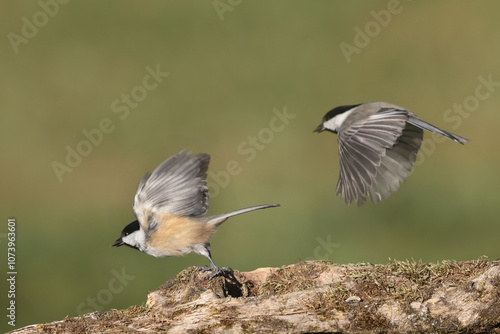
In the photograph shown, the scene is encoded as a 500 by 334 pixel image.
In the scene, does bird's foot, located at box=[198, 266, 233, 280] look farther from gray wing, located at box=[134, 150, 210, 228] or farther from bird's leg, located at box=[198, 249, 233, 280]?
gray wing, located at box=[134, 150, 210, 228]

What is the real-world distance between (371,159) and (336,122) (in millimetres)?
491

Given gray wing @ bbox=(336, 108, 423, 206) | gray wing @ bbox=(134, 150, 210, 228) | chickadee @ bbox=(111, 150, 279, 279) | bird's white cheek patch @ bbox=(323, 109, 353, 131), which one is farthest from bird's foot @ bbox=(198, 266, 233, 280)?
bird's white cheek patch @ bbox=(323, 109, 353, 131)

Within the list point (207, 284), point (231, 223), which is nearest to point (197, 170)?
point (207, 284)

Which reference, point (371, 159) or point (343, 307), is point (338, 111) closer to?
point (371, 159)

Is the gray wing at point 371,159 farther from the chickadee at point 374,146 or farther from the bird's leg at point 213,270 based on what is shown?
the bird's leg at point 213,270

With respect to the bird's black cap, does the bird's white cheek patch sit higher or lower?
lower

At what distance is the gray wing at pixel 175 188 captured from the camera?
287 cm

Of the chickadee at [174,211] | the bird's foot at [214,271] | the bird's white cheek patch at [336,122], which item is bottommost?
the bird's foot at [214,271]

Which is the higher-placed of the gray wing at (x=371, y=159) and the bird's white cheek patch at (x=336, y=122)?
the bird's white cheek patch at (x=336, y=122)

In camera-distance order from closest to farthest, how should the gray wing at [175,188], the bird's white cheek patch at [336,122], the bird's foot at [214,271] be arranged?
the bird's foot at [214,271] < the gray wing at [175,188] < the bird's white cheek patch at [336,122]

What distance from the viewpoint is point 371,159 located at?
114 inches

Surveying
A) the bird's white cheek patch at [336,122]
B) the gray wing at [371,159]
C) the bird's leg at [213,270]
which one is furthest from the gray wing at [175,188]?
the bird's white cheek patch at [336,122]

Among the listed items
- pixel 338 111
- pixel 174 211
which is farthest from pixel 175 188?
pixel 338 111

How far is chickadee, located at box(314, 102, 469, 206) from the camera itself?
2.91 metres
